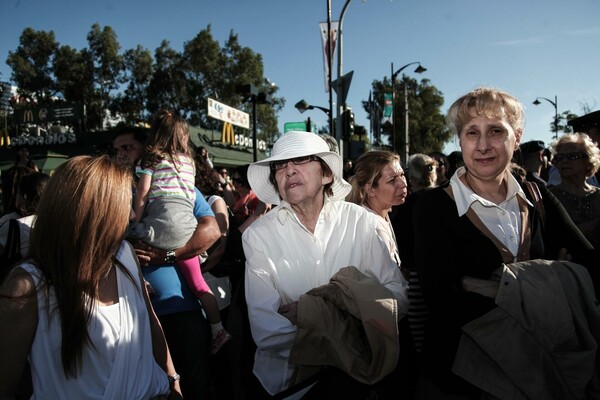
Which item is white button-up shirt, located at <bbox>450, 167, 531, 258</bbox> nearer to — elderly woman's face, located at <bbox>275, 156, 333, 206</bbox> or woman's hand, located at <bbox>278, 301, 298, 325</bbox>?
elderly woman's face, located at <bbox>275, 156, 333, 206</bbox>

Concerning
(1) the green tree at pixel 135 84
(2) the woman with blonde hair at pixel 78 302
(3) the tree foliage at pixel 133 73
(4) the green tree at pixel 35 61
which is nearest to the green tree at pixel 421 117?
(3) the tree foliage at pixel 133 73

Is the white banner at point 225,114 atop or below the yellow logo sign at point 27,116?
below

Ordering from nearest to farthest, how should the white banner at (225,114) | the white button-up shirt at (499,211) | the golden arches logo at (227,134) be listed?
the white button-up shirt at (499,211)
the white banner at (225,114)
the golden arches logo at (227,134)

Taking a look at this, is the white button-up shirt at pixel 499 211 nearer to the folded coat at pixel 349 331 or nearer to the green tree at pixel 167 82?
the folded coat at pixel 349 331

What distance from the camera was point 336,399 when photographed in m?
1.65

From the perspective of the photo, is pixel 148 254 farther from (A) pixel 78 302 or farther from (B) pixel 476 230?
(B) pixel 476 230

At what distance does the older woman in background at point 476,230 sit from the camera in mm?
1751

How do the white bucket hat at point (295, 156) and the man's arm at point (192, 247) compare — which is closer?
the white bucket hat at point (295, 156)

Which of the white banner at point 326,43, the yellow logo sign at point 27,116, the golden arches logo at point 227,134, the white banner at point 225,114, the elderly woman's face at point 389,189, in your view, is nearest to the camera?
the elderly woman's face at point 389,189

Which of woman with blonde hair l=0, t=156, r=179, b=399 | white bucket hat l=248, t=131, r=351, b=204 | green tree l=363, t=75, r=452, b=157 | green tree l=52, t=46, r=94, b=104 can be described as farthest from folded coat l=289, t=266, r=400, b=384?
green tree l=52, t=46, r=94, b=104

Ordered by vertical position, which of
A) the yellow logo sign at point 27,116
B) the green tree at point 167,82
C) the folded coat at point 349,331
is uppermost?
the green tree at point 167,82

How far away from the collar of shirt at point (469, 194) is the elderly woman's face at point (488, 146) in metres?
0.09

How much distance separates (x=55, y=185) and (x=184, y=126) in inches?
59.4

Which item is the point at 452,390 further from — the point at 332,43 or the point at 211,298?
the point at 332,43
